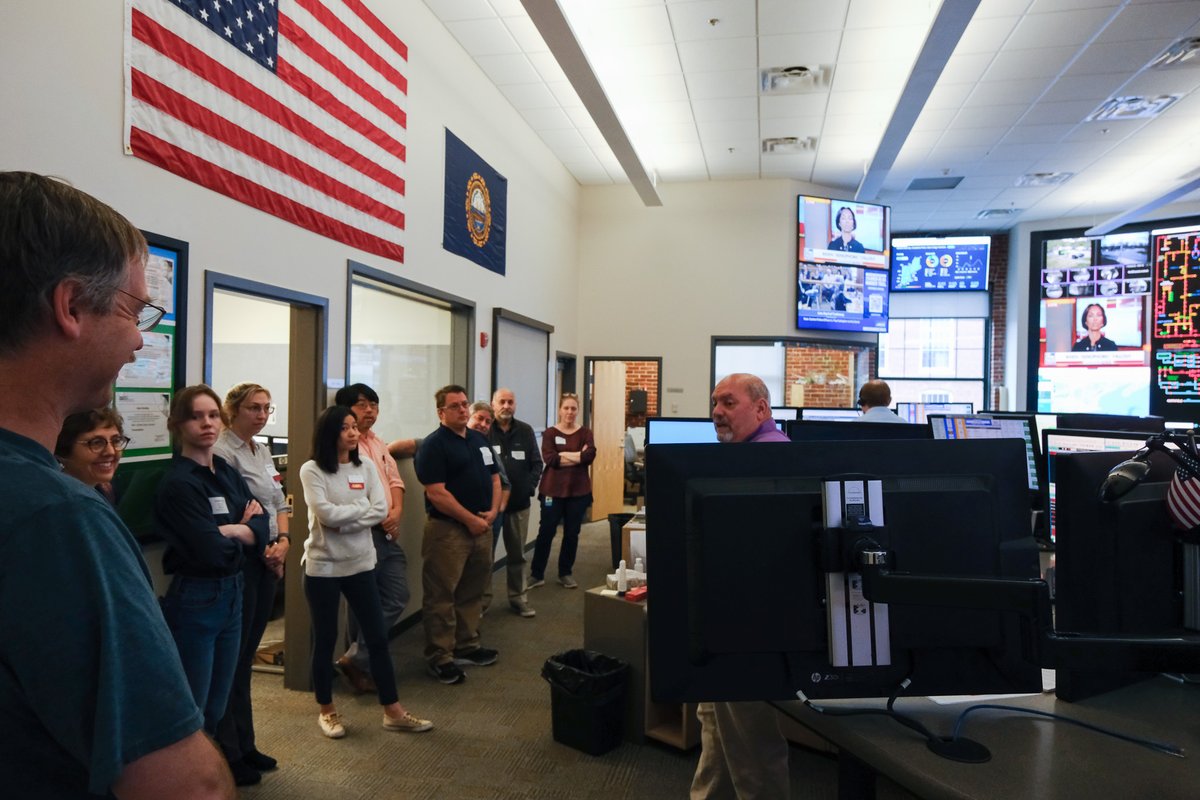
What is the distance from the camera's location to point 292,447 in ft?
11.9

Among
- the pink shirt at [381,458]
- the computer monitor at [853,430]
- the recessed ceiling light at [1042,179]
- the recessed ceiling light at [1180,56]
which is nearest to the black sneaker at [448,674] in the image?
the pink shirt at [381,458]

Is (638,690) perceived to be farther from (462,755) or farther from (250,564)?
(250,564)

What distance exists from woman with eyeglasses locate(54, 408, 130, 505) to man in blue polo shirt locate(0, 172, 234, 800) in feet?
5.39

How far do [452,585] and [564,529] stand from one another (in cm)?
Result: 177

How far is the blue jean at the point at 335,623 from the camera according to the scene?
2.86 metres

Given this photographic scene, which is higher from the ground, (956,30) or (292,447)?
(956,30)

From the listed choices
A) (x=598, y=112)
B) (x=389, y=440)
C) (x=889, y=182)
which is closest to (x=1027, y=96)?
(x=889, y=182)

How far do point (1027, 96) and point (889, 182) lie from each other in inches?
88.0

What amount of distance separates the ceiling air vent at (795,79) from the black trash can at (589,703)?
462 centimetres

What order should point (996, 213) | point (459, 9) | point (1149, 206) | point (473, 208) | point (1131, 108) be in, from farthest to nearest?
point (996, 213) < point (1149, 206) < point (1131, 108) < point (473, 208) < point (459, 9)

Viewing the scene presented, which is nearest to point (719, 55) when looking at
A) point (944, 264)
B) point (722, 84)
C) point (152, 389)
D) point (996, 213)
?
point (722, 84)

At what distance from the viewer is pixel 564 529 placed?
213 inches

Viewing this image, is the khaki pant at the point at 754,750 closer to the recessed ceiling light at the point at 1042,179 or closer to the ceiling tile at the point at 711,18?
the ceiling tile at the point at 711,18

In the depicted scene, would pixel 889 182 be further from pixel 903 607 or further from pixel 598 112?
pixel 903 607
